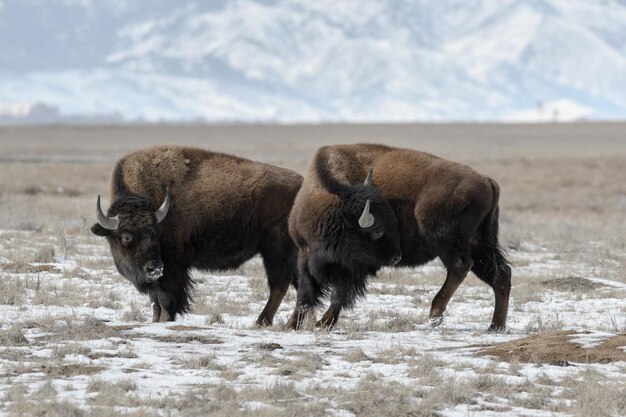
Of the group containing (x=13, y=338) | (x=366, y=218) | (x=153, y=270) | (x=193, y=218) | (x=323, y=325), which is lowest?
(x=323, y=325)

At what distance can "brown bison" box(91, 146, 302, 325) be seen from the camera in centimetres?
986

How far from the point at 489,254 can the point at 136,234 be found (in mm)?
3112

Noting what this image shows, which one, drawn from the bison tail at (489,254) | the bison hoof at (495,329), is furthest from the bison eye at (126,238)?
the bison hoof at (495,329)

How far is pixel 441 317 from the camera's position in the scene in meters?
9.72

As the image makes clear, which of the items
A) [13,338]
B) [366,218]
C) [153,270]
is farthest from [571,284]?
[13,338]

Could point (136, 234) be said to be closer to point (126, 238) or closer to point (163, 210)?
point (126, 238)

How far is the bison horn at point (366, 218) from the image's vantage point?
9.41 meters

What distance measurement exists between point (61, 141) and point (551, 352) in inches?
3469

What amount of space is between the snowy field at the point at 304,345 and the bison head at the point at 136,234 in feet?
1.48

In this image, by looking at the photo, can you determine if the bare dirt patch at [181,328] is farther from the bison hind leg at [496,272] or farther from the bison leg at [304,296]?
the bison hind leg at [496,272]

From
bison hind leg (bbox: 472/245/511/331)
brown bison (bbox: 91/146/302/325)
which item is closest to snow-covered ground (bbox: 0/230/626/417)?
bison hind leg (bbox: 472/245/511/331)

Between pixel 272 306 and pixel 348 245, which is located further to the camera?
pixel 272 306

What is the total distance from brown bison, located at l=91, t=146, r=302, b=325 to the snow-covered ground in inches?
16.2

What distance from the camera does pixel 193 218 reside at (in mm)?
10281
